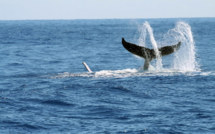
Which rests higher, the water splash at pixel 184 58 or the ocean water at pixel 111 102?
the water splash at pixel 184 58

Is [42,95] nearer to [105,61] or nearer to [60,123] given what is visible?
[60,123]

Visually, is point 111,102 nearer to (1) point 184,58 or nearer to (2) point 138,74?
(2) point 138,74

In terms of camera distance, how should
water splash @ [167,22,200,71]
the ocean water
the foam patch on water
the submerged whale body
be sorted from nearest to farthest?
the ocean water → the submerged whale body → the foam patch on water → water splash @ [167,22,200,71]

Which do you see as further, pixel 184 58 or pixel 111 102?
pixel 184 58

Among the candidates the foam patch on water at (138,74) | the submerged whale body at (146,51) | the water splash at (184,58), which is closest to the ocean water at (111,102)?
the foam patch on water at (138,74)

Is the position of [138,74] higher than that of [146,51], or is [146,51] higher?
[146,51]

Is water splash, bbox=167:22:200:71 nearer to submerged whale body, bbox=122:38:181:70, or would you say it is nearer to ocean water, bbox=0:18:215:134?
submerged whale body, bbox=122:38:181:70

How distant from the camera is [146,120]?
12.8m

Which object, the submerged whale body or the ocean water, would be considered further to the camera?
the submerged whale body

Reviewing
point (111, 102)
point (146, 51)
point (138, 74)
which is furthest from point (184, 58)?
point (111, 102)

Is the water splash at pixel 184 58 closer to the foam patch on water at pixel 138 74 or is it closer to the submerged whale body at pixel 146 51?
the foam patch on water at pixel 138 74

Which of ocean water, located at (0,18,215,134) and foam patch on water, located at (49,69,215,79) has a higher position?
foam patch on water, located at (49,69,215,79)

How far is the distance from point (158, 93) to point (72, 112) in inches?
146

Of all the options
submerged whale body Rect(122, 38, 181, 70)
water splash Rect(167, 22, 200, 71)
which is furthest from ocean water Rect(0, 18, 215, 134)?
water splash Rect(167, 22, 200, 71)
